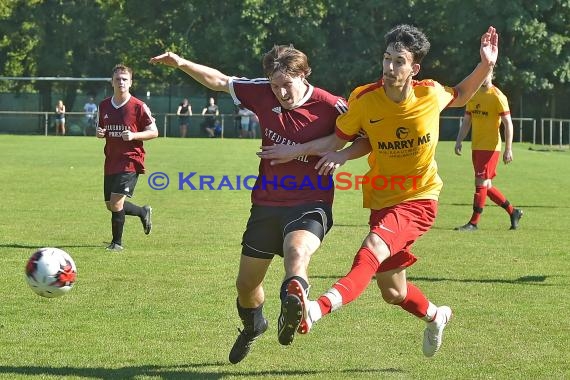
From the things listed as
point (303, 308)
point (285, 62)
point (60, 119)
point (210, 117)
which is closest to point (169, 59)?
point (285, 62)

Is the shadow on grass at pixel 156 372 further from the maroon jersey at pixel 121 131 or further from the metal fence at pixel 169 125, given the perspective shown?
the metal fence at pixel 169 125

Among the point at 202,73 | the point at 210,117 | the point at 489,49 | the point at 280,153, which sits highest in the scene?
the point at 489,49

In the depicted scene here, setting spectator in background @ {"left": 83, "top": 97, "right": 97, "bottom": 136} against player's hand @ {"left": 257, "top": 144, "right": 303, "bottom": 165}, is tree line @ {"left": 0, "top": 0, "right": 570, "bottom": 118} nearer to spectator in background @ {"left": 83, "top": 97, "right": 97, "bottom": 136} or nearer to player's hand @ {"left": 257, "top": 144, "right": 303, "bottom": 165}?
spectator in background @ {"left": 83, "top": 97, "right": 97, "bottom": 136}

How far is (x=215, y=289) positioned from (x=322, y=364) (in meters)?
2.88

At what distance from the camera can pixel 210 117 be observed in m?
49.2

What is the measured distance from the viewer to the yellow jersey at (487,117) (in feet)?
46.7

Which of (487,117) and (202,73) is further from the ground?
(202,73)

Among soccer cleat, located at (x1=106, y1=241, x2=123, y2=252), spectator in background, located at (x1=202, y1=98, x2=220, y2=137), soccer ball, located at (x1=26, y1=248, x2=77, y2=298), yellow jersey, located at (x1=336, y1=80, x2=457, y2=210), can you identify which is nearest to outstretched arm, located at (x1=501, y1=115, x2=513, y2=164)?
soccer cleat, located at (x1=106, y1=241, x2=123, y2=252)

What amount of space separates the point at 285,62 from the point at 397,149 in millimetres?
835

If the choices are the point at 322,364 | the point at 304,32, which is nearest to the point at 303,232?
the point at 322,364

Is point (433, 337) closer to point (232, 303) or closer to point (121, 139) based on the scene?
point (232, 303)

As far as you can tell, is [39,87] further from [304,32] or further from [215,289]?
[215,289]

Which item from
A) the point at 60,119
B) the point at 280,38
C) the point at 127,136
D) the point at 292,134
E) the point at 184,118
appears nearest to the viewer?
the point at 292,134

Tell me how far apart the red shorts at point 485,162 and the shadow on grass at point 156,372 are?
27.1 feet
